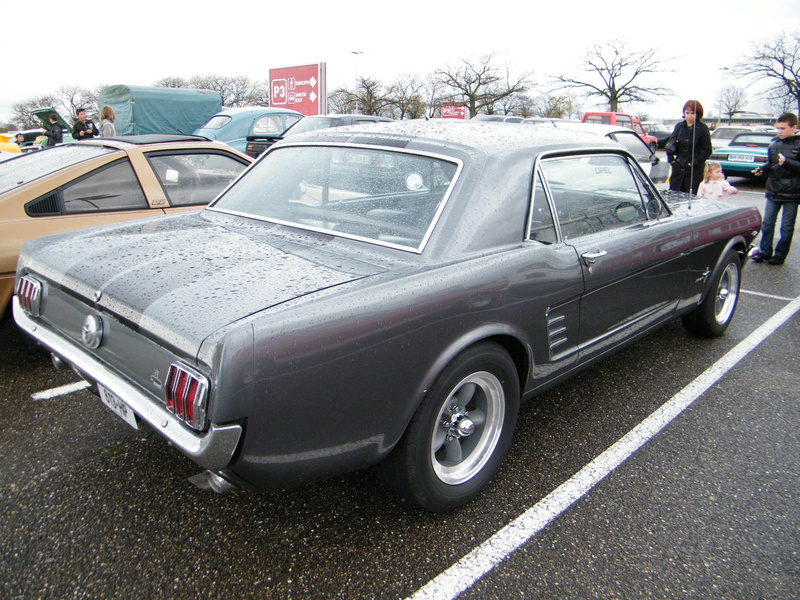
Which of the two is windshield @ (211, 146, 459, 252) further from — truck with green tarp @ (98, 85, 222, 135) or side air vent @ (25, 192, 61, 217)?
truck with green tarp @ (98, 85, 222, 135)

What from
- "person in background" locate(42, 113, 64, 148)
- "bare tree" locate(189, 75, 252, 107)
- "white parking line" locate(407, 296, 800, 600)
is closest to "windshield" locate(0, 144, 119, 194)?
"white parking line" locate(407, 296, 800, 600)

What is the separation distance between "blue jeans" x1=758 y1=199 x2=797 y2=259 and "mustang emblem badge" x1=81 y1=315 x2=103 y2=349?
6877 millimetres

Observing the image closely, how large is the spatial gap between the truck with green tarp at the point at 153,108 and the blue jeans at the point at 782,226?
1528 cm

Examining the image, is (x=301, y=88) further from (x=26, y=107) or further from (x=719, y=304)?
(x=26, y=107)

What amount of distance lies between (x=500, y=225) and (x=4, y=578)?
2183 millimetres

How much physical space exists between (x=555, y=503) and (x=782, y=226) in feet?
19.3

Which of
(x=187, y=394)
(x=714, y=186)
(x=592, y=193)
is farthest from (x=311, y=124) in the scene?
(x=187, y=394)

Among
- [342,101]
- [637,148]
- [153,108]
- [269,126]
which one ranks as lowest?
[637,148]

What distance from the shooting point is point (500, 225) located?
2424mm

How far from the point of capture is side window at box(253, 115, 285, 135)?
42.7ft

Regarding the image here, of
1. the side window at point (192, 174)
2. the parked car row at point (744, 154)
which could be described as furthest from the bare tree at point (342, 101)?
the side window at point (192, 174)

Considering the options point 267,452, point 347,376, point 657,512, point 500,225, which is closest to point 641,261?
point 500,225

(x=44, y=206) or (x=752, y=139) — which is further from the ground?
(x=752, y=139)

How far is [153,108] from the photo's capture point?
54.7 feet
